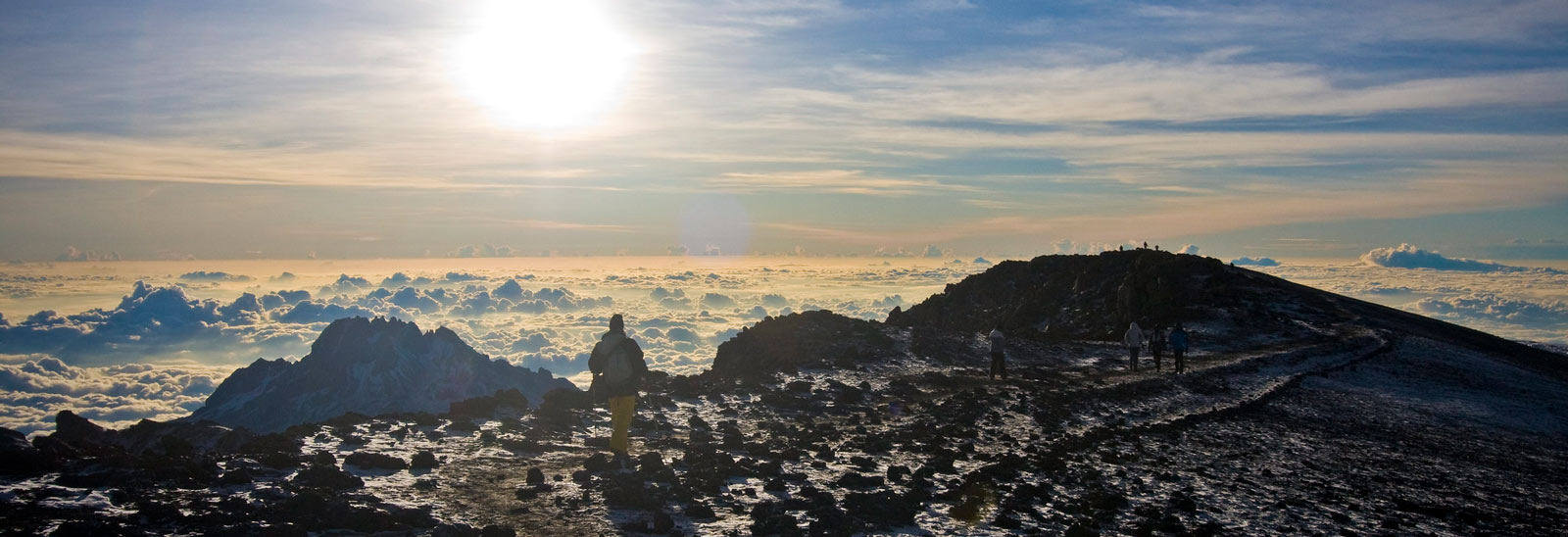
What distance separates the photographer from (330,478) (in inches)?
569

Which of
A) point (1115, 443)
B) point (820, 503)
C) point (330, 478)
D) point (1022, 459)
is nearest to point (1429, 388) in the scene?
point (1115, 443)

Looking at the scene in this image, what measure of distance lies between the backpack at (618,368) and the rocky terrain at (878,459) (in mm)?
1722

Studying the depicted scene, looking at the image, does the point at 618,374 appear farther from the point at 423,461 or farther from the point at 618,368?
the point at 423,461

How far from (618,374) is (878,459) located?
6.42 meters

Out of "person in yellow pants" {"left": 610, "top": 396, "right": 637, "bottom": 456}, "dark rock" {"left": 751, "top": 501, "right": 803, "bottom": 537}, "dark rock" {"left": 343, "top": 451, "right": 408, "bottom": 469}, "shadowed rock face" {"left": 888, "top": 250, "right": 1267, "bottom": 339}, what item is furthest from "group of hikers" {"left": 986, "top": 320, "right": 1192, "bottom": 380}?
"dark rock" {"left": 343, "top": 451, "right": 408, "bottom": 469}

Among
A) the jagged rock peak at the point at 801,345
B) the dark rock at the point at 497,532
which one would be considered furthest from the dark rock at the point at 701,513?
the jagged rock peak at the point at 801,345

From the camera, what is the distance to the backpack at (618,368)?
18.6 metres

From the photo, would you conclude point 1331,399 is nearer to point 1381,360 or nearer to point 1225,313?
point 1381,360

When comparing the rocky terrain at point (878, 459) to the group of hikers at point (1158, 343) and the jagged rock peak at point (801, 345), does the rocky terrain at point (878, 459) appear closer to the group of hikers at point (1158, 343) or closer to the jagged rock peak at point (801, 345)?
the jagged rock peak at point (801, 345)

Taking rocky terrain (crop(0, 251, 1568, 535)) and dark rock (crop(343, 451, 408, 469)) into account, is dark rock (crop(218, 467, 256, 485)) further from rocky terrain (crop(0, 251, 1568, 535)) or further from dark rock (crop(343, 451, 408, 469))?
dark rock (crop(343, 451, 408, 469))

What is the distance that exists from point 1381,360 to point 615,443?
4556 cm

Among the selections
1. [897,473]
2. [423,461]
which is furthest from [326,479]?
[897,473]

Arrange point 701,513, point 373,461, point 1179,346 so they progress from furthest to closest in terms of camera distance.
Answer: point 1179,346, point 373,461, point 701,513

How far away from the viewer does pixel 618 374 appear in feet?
61.0
